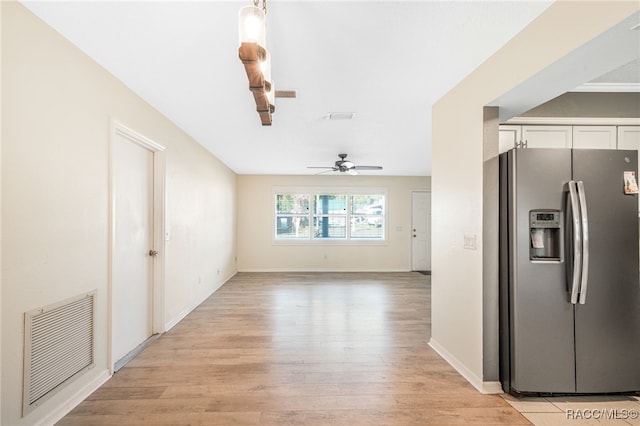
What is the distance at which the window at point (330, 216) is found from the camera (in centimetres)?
707

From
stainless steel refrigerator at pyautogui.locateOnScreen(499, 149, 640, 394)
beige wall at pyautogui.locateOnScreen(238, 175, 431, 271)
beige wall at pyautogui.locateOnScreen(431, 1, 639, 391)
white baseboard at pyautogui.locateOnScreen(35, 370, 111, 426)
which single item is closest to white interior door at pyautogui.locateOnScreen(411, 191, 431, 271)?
beige wall at pyautogui.locateOnScreen(238, 175, 431, 271)

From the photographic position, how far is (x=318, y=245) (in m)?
7.03

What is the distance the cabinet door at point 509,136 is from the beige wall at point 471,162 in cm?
45

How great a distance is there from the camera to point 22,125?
59.8 inches

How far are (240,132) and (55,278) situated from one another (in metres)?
2.47

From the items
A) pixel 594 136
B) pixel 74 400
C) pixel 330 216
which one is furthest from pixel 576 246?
pixel 330 216

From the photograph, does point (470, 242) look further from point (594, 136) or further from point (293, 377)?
point (293, 377)

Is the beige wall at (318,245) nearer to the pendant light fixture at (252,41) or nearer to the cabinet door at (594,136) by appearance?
the cabinet door at (594,136)

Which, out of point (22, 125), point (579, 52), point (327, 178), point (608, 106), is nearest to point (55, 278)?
point (22, 125)

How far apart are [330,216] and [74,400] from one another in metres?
5.73

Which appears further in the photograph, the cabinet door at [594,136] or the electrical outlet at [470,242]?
the cabinet door at [594,136]

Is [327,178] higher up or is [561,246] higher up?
[327,178]

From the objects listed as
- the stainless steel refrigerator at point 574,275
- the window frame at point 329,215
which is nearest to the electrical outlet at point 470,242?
the stainless steel refrigerator at point 574,275

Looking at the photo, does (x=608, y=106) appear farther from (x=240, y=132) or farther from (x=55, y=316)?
(x=55, y=316)
